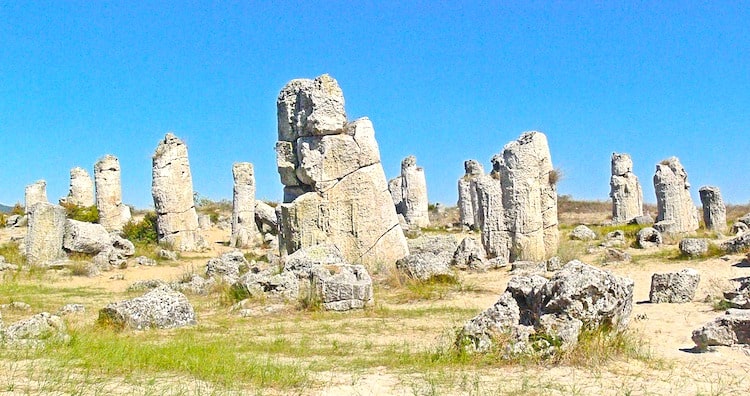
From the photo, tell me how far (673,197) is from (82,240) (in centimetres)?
1681

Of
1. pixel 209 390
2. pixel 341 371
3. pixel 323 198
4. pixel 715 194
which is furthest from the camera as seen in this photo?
pixel 715 194

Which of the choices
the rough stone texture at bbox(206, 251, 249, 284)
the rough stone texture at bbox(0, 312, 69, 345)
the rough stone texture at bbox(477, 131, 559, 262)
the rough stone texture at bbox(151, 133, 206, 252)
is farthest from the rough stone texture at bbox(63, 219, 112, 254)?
the rough stone texture at bbox(0, 312, 69, 345)

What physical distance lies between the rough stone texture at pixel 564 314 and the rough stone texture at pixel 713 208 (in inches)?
694

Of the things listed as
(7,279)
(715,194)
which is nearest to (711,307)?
(7,279)

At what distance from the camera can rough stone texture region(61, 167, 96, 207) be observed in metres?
29.0

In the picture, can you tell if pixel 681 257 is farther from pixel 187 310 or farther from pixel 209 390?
pixel 209 390

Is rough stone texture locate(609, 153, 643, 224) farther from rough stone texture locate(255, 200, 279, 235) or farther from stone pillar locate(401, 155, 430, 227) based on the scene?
rough stone texture locate(255, 200, 279, 235)

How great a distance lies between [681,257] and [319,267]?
779cm

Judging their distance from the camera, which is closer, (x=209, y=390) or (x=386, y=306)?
(x=209, y=390)

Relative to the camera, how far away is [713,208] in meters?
22.2

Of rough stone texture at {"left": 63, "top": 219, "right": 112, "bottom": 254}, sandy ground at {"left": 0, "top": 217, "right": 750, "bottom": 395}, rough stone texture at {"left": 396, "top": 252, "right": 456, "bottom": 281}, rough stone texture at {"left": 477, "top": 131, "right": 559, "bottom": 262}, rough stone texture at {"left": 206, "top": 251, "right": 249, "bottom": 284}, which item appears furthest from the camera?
rough stone texture at {"left": 63, "top": 219, "right": 112, "bottom": 254}

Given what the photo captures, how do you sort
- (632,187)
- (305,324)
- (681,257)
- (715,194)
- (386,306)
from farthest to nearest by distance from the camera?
1. (632,187)
2. (715,194)
3. (681,257)
4. (386,306)
5. (305,324)

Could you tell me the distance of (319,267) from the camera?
10.5m

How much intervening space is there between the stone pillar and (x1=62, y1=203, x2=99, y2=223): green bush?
12.5 m
